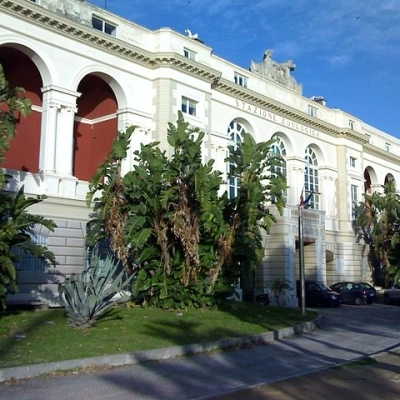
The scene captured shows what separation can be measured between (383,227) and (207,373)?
32.5 meters

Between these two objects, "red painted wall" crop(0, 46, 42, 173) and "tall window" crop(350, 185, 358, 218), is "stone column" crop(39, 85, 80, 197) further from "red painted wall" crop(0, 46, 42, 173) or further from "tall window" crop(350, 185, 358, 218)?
"tall window" crop(350, 185, 358, 218)

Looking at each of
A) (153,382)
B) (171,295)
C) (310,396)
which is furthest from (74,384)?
(171,295)

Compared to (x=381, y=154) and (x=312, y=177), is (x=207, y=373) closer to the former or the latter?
(x=312, y=177)

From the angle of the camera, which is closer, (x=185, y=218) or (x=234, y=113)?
(x=185, y=218)

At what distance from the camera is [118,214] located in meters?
21.2

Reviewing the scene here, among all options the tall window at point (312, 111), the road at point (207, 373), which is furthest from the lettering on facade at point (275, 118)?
the road at point (207, 373)

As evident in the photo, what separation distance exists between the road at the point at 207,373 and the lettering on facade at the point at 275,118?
64.3 feet

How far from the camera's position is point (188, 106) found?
1180 inches

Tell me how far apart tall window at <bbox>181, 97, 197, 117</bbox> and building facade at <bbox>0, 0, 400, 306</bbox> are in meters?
0.06

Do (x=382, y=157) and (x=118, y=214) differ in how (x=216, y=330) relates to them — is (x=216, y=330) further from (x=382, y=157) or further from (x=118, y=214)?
(x=382, y=157)

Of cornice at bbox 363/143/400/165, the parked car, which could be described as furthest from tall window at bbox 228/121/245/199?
cornice at bbox 363/143/400/165

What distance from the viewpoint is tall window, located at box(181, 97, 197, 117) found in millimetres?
29594

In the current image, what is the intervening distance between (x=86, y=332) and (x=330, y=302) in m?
20.7

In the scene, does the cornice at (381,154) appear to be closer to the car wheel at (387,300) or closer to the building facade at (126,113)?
the building facade at (126,113)
